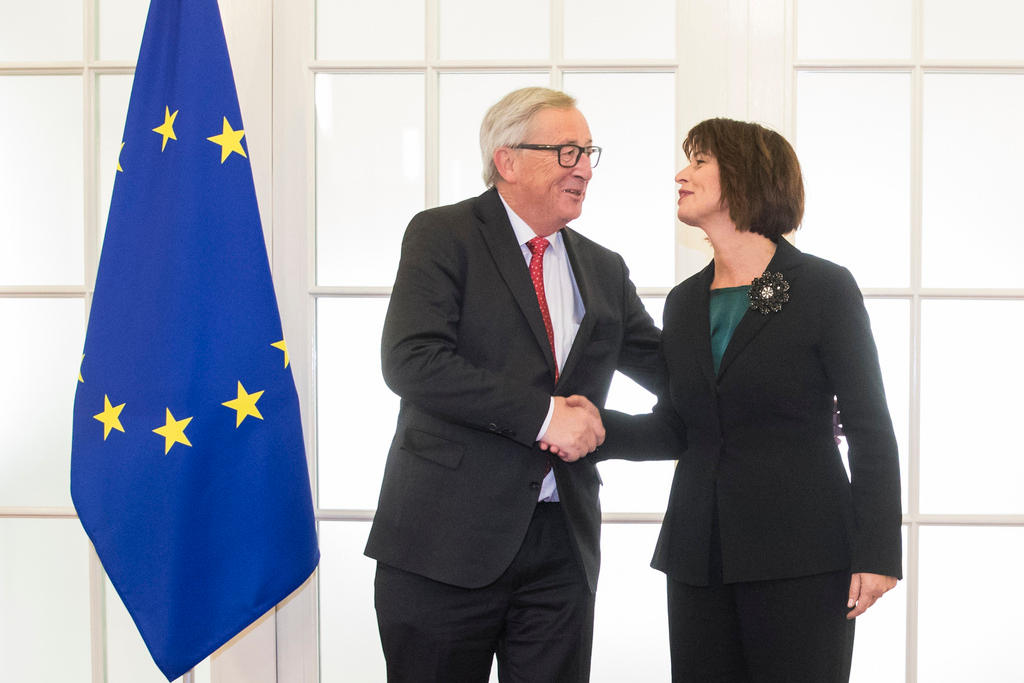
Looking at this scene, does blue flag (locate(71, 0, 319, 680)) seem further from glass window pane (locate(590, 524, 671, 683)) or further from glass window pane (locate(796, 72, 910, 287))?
glass window pane (locate(796, 72, 910, 287))

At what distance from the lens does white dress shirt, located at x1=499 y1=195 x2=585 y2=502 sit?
1.81 meters

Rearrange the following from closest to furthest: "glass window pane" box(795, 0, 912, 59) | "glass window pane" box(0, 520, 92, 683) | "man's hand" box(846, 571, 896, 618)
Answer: "man's hand" box(846, 571, 896, 618)
"glass window pane" box(795, 0, 912, 59)
"glass window pane" box(0, 520, 92, 683)

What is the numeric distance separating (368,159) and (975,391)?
1643 millimetres

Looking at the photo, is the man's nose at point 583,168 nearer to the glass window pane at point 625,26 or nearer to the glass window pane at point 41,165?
the glass window pane at point 625,26

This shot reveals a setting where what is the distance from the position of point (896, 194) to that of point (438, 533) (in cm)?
144

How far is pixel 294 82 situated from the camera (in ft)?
7.39

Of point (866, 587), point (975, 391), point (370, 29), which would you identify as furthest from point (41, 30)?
point (975, 391)

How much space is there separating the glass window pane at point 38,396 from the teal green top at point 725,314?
1607 mm

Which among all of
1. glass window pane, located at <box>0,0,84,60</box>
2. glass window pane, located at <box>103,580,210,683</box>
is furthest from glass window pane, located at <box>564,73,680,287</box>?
glass window pane, located at <box>103,580,210,683</box>

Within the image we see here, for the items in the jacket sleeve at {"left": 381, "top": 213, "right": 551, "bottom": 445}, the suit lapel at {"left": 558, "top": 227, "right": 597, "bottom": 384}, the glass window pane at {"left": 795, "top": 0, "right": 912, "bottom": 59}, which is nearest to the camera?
the jacket sleeve at {"left": 381, "top": 213, "right": 551, "bottom": 445}

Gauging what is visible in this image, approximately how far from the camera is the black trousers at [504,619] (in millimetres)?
1713

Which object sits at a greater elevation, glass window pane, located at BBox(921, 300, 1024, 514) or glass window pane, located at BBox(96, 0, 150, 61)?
glass window pane, located at BBox(96, 0, 150, 61)

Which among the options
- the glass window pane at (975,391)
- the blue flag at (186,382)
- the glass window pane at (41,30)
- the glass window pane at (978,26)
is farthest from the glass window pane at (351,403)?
the glass window pane at (978,26)

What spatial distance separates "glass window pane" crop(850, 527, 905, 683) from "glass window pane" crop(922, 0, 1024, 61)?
136 cm
